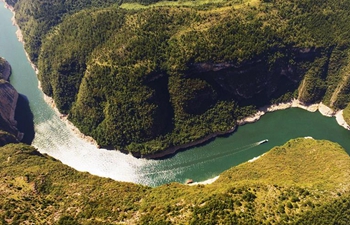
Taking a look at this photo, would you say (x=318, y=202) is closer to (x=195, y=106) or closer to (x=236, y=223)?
(x=236, y=223)

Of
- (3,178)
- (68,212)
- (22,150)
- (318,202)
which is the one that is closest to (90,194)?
(68,212)

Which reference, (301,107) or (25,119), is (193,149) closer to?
(301,107)

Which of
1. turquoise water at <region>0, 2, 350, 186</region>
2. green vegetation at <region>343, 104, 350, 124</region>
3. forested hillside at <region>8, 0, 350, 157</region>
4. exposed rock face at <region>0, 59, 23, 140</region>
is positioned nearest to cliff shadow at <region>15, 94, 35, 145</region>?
exposed rock face at <region>0, 59, 23, 140</region>

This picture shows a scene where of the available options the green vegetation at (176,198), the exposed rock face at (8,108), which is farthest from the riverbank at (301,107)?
the exposed rock face at (8,108)

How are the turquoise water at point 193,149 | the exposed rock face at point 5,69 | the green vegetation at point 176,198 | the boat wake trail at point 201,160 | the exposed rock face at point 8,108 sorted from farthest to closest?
the exposed rock face at point 5,69
the exposed rock face at point 8,108
the boat wake trail at point 201,160
the turquoise water at point 193,149
the green vegetation at point 176,198

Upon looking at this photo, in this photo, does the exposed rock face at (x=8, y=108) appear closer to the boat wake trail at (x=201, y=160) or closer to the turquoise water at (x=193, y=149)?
the turquoise water at (x=193, y=149)

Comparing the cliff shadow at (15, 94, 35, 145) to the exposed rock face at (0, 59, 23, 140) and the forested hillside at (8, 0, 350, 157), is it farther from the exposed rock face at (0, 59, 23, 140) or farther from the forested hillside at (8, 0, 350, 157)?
the forested hillside at (8, 0, 350, 157)
